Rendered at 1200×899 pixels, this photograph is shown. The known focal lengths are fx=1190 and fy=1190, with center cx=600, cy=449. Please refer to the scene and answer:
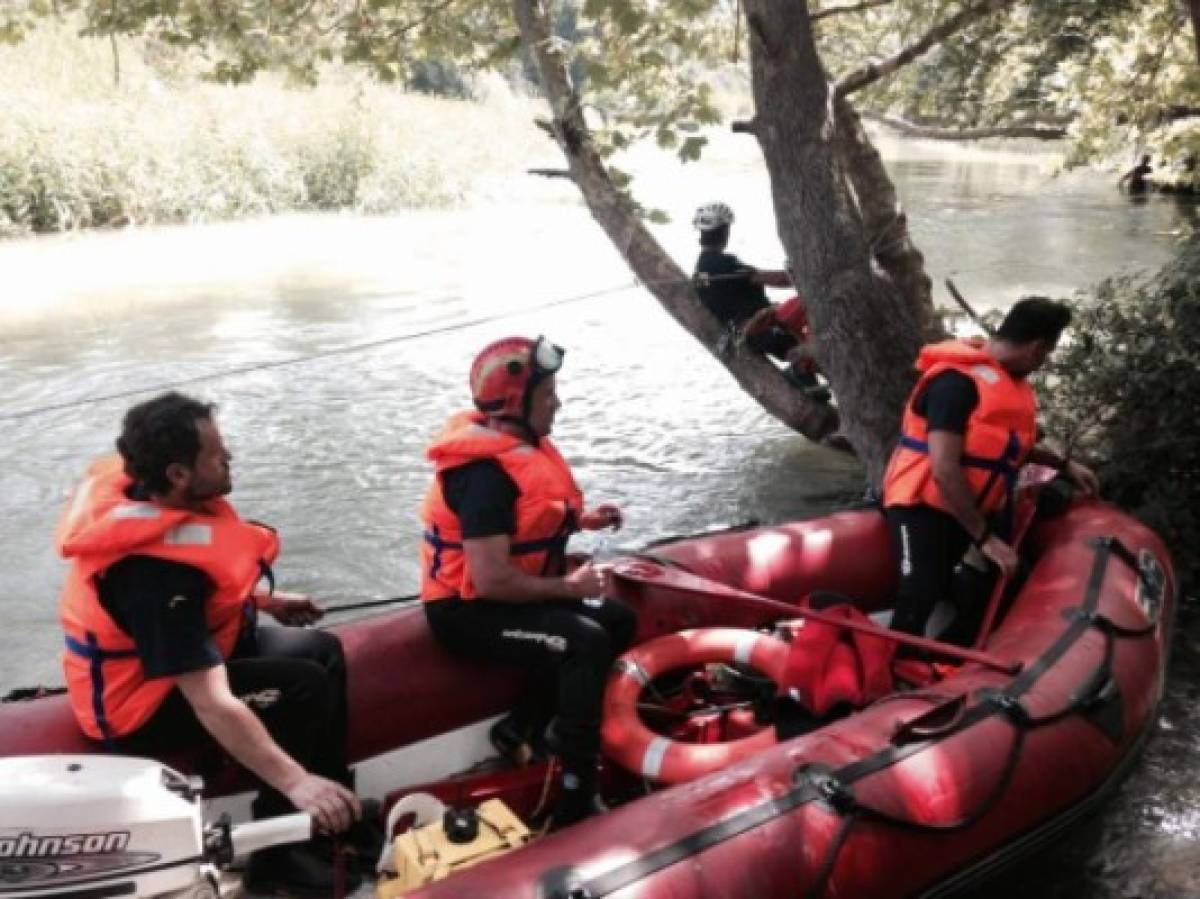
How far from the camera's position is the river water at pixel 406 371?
537 centimetres

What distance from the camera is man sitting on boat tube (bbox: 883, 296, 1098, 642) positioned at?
11.3 feet

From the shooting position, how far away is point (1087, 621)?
3283mm

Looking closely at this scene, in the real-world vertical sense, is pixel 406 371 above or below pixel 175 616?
below

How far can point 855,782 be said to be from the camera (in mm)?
2557

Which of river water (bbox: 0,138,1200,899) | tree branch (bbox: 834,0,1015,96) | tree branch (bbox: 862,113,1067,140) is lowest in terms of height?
river water (bbox: 0,138,1200,899)

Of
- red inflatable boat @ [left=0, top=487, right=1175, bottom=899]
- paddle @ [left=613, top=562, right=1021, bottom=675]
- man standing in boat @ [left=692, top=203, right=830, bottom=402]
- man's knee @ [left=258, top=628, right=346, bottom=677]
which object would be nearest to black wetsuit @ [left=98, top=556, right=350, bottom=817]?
man's knee @ [left=258, top=628, right=346, bottom=677]

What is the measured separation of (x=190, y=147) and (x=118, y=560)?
13.8 metres

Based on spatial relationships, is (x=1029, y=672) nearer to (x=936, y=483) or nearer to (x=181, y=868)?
(x=936, y=483)

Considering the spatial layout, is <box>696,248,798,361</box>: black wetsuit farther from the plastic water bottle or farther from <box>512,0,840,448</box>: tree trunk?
the plastic water bottle

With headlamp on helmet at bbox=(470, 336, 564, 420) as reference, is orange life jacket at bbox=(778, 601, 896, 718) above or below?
below

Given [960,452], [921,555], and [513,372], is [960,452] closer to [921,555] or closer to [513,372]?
[921,555]

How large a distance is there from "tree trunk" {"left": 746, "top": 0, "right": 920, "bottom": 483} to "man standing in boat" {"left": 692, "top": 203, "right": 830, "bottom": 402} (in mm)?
906

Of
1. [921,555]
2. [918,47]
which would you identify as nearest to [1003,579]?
[921,555]

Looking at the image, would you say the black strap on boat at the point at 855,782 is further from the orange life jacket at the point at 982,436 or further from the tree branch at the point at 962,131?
the tree branch at the point at 962,131
